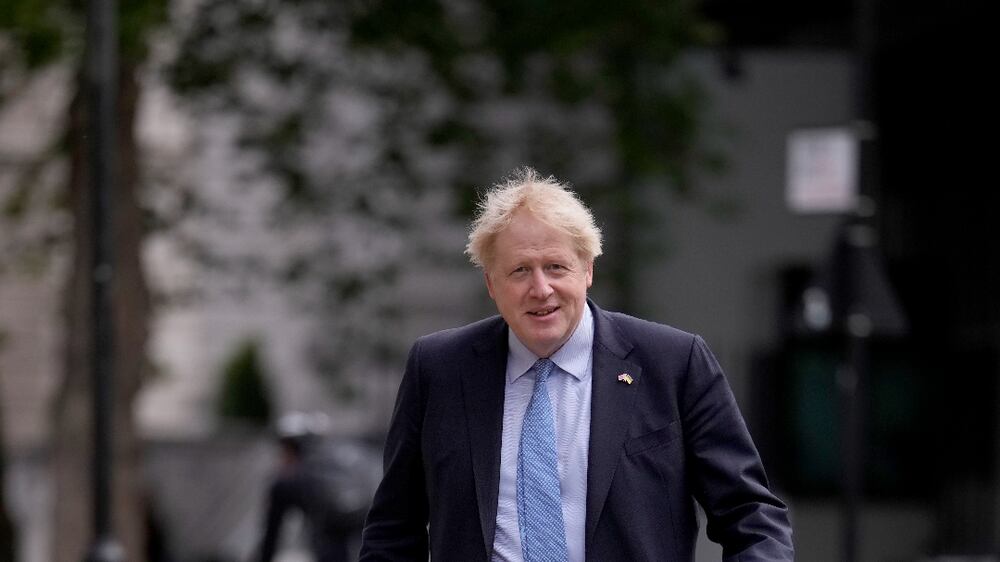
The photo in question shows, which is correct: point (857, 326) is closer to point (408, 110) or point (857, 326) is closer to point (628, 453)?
point (408, 110)

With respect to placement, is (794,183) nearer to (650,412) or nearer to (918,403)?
(918,403)

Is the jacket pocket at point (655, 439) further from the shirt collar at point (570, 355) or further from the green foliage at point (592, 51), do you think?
the green foliage at point (592, 51)

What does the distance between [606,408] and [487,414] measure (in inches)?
9.5

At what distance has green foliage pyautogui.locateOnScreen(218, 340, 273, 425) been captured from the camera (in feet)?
92.0

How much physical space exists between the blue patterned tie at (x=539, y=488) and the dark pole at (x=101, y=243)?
6.15 m

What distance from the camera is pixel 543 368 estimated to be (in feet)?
12.0

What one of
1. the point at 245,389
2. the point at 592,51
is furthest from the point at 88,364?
the point at 245,389

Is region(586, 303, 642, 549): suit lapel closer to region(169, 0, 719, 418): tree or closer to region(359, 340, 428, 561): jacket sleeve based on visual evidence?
region(359, 340, 428, 561): jacket sleeve

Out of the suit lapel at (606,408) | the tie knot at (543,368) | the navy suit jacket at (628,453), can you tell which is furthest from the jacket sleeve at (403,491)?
the suit lapel at (606,408)

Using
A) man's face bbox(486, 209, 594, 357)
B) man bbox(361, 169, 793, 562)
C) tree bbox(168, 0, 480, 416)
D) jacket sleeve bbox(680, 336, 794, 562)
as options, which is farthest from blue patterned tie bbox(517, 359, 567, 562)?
tree bbox(168, 0, 480, 416)

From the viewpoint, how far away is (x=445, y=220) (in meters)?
14.1

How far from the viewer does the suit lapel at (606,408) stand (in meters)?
3.51

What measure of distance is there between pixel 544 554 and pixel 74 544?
8686mm

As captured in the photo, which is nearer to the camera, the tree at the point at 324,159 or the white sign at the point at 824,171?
the white sign at the point at 824,171
